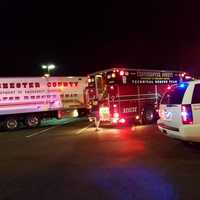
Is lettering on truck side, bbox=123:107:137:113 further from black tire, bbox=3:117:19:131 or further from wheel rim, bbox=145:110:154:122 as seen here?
black tire, bbox=3:117:19:131

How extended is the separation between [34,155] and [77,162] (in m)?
2.31

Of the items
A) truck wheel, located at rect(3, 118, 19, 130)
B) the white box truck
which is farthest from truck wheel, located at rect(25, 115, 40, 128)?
truck wheel, located at rect(3, 118, 19, 130)

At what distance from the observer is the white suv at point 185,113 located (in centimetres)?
1128

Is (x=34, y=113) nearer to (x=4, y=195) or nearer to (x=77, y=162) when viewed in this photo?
(x=77, y=162)

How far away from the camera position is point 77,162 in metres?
11.5

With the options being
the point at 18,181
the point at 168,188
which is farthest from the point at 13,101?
the point at 168,188

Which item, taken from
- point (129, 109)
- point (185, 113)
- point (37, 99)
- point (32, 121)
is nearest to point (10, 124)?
point (32, 121)

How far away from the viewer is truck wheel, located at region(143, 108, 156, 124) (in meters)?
23.4

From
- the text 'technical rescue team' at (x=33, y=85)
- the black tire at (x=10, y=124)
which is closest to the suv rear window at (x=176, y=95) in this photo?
the black tire at (x=10, y=124)

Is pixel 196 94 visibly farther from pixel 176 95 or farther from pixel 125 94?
pixel 125 94

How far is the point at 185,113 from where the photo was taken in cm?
1136

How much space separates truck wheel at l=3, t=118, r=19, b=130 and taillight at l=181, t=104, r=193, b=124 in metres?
17.7

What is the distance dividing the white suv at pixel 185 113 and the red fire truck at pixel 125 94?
9989 millimetres

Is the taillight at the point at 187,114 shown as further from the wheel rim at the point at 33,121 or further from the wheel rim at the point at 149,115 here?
the wheel rim at the point at 33,121
